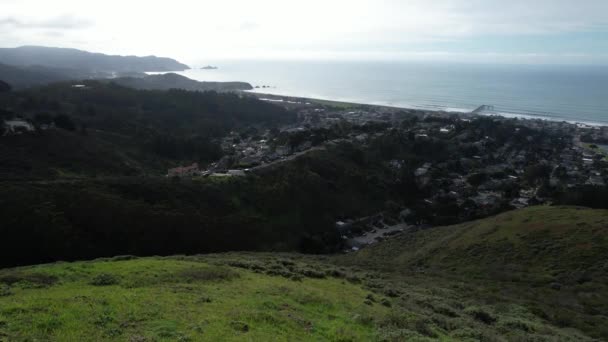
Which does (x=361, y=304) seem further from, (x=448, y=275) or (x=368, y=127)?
(x=368, y=127)

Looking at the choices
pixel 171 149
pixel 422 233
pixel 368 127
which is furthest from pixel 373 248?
pixel 368 127

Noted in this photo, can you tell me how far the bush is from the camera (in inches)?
465

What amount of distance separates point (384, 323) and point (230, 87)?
18401cm

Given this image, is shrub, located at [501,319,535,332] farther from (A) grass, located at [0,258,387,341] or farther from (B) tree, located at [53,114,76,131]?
(B) tree, located at [53,114,76,131]

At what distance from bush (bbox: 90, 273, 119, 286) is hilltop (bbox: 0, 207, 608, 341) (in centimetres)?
3

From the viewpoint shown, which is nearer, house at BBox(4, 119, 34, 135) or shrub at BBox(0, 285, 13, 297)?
shrub at BBox(0, 285, 13, 297)

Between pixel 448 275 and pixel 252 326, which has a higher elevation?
pixel 252 326

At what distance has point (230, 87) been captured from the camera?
18625 cm

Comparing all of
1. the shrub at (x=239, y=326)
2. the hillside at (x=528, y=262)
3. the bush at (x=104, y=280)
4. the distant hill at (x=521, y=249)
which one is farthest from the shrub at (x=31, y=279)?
the distant hill at (x=521, y=249)

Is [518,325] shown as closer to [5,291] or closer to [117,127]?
[5,291]

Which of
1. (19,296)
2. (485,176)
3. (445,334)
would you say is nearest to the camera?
(19,296)

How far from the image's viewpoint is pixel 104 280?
11969 millimetres

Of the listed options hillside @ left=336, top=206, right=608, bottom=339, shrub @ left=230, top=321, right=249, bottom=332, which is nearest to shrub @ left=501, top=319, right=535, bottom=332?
hillside @ left=336, top=206, right=608, bottom=339

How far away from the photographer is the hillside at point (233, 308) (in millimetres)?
8109
